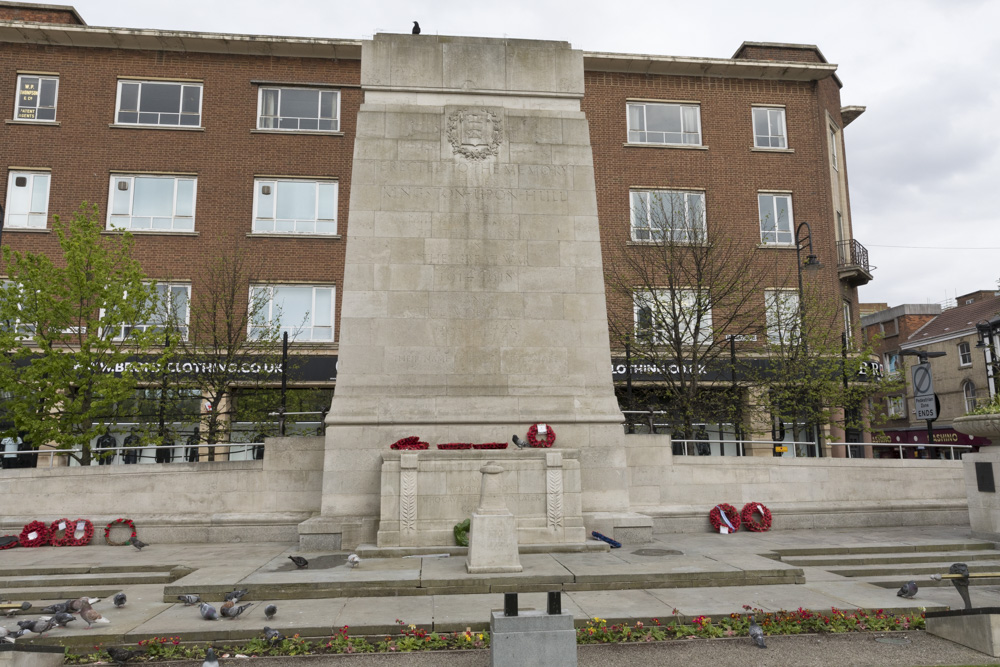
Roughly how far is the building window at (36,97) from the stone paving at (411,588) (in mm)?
22408

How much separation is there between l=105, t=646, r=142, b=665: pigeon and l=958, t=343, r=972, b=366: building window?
5439 cm

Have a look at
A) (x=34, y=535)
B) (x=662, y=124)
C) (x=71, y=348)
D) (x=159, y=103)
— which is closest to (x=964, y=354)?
(x=662, y=124)

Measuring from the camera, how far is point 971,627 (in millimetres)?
8227

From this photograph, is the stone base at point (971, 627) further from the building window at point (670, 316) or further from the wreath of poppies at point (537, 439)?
the building window at point (670, 316)

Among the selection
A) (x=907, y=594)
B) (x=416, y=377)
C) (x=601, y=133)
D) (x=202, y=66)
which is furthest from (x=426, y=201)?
(x=202, y=66)

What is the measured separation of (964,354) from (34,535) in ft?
179

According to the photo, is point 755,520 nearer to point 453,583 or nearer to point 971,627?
point 971,627

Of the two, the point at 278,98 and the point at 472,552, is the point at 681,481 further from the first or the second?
the point at 278,98

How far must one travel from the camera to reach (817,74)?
33.1m

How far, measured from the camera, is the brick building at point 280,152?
28875 millimetres

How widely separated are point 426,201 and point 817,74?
25456 millimetres

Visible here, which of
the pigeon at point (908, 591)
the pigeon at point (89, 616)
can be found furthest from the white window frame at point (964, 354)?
the pigeon at point (89, 616)

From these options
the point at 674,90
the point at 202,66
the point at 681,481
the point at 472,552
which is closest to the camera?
the point at 472,552

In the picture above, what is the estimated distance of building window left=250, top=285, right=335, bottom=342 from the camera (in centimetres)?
2833
